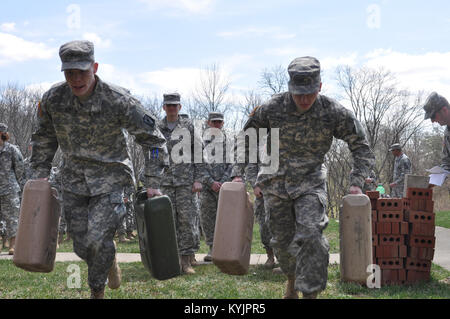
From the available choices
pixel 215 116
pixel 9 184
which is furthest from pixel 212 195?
pixel 9 184

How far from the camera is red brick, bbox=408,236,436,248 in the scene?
666 centimetres

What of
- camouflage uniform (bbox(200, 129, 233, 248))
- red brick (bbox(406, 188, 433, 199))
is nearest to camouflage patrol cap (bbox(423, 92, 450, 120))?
red brick (bbox(406, 188, 433, 199))

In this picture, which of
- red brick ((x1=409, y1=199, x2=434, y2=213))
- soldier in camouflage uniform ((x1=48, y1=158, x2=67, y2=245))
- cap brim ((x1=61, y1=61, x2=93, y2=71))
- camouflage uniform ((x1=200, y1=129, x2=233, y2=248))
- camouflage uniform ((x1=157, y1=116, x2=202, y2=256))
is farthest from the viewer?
camouflage uniform ((x1=200, y1=129, x2=233, y2=248))

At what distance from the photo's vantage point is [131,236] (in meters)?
15.9

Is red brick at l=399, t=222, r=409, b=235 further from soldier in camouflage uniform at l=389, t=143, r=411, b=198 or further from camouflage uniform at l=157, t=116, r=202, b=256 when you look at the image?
soldier in camouflage uniform at l=389, t=143, r=411, b=198

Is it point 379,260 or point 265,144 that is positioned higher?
point 265,144

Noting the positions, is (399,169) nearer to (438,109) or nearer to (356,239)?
(438,109)

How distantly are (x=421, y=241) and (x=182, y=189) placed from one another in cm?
327

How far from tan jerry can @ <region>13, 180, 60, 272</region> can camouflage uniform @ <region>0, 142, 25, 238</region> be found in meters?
5.87

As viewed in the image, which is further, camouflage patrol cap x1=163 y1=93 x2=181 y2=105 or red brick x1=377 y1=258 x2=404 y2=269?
camouflage patrol cap x1=163 y1=93 x2=181 y2=105

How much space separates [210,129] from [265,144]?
161 inches

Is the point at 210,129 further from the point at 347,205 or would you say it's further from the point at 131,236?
the point at 131,236
